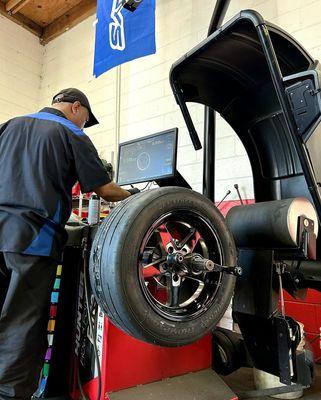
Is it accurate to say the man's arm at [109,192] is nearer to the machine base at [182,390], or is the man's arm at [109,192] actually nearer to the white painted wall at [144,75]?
the machine base at [182,390]

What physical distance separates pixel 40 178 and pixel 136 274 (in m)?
0.72

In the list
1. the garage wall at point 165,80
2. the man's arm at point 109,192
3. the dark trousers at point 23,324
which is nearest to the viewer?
the dark trousers at point 23,324

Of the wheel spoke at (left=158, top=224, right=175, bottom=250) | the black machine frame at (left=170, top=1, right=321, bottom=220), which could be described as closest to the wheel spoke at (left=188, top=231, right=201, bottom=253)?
the wheel spoke at (left=158, top=224, right=175, bottom=250)

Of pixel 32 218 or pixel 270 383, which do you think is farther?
pixel 270 383

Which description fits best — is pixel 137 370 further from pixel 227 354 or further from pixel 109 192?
pixel 109 192

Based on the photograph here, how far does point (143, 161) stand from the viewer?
2.46m

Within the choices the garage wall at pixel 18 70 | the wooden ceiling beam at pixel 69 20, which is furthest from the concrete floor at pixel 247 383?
the wooden ceiling beam at pixel 69 20

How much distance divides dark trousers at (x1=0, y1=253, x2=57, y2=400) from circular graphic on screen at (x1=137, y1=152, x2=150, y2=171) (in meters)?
1.17

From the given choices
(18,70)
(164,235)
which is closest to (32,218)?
(164,235)

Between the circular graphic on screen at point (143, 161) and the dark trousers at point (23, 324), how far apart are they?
1.17 meters

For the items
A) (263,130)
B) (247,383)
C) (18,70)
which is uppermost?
(18,70)

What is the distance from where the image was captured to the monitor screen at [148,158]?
226 centimetres

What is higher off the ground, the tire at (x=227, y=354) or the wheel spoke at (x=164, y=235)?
the wheel spoke at (x=164, y=235)

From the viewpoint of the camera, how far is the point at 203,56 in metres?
1.48
